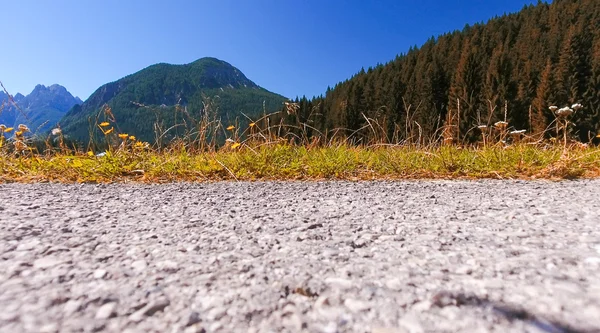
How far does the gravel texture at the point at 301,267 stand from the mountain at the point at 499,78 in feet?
59.1

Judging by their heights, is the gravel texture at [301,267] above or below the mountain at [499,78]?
below

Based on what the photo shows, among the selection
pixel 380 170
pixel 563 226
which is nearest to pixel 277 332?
pixel 563 226

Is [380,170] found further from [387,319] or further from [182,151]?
[387,319]

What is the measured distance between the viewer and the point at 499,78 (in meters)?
38.0

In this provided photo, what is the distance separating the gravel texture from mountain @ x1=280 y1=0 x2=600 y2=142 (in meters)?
18.0

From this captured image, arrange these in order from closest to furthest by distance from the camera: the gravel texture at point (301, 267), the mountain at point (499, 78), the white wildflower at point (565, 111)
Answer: the gravel texture at point (301, 267)
the white wildflower at point (565, 111)
the mountain at point (499, 78)

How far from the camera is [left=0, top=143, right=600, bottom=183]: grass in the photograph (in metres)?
3.55

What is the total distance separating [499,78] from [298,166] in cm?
4369

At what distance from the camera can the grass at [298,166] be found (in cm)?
355

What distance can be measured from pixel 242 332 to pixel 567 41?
50.9m

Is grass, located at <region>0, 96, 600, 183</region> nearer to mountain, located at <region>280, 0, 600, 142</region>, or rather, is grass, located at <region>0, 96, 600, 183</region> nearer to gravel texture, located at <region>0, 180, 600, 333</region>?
gravel texture, located at <region>0, 180, 600, 333</region>

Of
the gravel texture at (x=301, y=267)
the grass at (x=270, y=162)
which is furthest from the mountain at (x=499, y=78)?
the gravel texture at (x=301, y=267)

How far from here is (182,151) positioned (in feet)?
14.8

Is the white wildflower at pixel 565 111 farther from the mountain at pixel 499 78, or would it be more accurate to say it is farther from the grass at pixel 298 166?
the mountain at pixel 499 78
